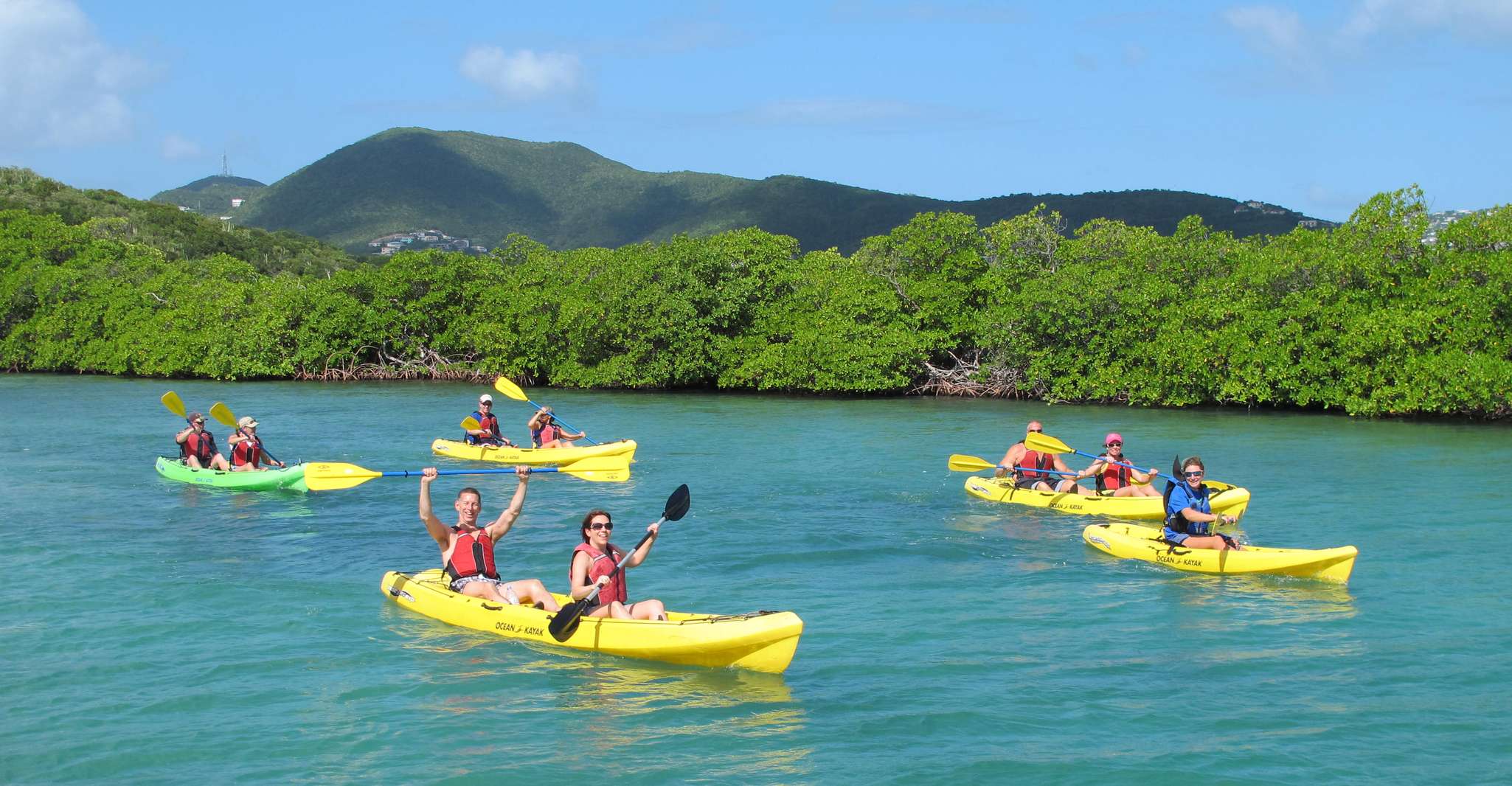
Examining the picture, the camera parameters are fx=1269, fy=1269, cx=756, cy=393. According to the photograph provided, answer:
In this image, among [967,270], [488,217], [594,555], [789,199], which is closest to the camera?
[594,555]

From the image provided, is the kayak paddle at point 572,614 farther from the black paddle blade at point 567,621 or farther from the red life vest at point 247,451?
the red life vest at point 247,451

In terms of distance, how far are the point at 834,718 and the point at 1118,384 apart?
22.8m

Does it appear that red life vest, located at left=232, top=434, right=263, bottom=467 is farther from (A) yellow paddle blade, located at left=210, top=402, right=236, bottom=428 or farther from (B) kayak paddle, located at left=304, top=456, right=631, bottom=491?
(B) kayak paddle, located at left=304, top=456, right=631, bottom=491

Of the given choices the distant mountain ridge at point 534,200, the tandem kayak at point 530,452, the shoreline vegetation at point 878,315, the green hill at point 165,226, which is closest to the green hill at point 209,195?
the distant mountain ridge at point 534,200

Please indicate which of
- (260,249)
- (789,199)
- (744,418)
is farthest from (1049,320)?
(789,199)

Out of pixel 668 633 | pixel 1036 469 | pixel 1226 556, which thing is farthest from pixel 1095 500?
pixel 668 633

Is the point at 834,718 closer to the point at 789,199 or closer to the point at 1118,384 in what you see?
the point at 1118,384

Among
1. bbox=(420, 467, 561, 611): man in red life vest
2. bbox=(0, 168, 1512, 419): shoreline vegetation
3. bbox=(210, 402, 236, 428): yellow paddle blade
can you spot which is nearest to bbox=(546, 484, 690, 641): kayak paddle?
bbox=(420, 467, 561, 611): man in red life vest

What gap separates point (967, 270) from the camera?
3419 cm

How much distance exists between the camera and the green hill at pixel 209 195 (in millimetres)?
138125

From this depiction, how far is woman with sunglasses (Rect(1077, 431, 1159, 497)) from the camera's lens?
15.8 meters

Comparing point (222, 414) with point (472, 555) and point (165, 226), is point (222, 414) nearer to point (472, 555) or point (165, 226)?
point (472, 555)

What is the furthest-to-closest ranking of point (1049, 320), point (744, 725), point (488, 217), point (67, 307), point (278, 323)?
point (488, 217) < point (67, 307) < point (278, 323) < point (1049, 320) < point (744, 725)

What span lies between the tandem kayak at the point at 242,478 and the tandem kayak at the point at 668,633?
7374 millimetres
